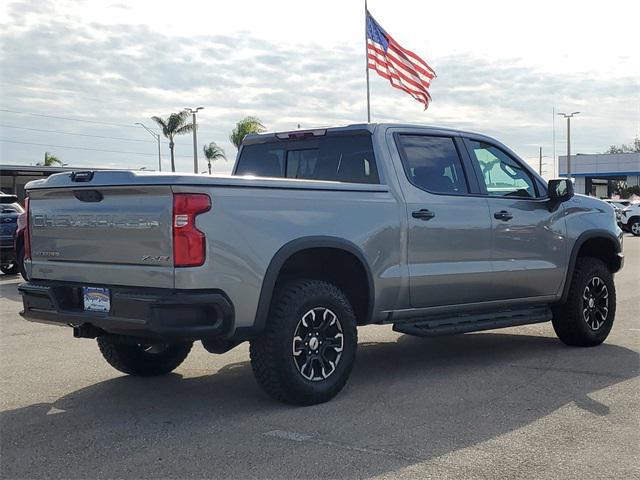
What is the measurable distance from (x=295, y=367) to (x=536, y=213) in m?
3.04

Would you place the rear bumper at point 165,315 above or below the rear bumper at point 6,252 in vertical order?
above

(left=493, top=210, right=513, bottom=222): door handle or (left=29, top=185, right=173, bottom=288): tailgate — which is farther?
(left=493, top=210, right=513, bottom=222): door handle

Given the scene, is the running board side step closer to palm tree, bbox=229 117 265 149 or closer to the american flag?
the american flag

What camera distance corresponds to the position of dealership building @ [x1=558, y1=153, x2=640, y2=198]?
204ft

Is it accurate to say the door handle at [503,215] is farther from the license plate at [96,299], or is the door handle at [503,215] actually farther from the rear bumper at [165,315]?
the license plate at [96,299]

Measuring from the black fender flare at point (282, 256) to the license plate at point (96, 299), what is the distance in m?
0.94

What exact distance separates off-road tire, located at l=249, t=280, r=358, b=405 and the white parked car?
1115 inches

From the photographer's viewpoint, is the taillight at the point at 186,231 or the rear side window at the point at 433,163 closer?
the taillight at the point at 186,231

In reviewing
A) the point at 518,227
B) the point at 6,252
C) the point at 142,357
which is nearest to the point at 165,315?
the point at 142,357

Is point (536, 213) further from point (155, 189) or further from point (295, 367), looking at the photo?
point (155, 189)

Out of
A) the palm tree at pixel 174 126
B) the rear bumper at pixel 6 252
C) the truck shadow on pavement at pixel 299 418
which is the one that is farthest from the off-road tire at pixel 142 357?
the palm tree at pixel 174 126

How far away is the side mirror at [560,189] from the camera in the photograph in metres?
7.28

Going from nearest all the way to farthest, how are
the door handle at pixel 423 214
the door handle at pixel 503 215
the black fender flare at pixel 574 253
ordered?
1. the door handle at pixel 423 214
2. the door handle at pixel 503 215
3. the black fender flare at pixel 574 253

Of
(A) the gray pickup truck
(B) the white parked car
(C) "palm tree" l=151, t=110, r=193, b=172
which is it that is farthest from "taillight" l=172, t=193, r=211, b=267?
(C) "palm tree" l=151, t=110, r=193, b=172
